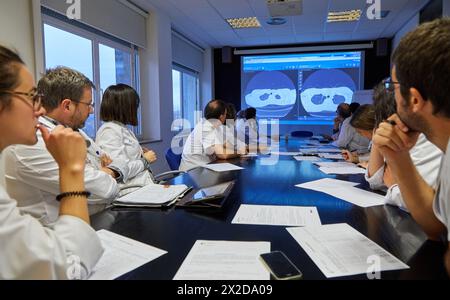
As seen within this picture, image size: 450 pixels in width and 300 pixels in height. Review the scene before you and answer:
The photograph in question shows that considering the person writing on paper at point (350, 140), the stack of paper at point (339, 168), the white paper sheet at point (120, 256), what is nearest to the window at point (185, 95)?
the person writing on paper at point (350, 140)

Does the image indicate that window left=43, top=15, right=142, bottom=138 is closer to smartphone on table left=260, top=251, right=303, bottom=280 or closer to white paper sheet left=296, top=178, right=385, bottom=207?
white paper sheet left=296, top=178, right=385, bottom=207

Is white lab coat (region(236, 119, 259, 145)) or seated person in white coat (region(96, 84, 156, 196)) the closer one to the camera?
seated person in white coat (region(96, 84, 156, 196))

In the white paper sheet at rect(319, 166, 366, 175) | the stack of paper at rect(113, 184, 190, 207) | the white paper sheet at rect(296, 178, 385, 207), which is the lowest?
the white paper sheet at rect(296, 178, 385, 207)

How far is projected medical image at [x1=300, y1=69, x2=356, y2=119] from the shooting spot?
21.3 feet

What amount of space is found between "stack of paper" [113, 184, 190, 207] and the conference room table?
0.04 m

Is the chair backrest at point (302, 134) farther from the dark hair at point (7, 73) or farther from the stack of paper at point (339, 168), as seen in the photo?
the dark hair at point (7, 73)

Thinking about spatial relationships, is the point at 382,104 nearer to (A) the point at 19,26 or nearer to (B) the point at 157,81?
(A) the point at 19,26

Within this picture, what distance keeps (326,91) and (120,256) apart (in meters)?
6.40

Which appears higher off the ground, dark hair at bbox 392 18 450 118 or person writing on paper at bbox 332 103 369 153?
dark hair at bbox 392 18 450 118

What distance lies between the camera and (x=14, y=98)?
71 centimetres

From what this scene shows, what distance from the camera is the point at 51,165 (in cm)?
113

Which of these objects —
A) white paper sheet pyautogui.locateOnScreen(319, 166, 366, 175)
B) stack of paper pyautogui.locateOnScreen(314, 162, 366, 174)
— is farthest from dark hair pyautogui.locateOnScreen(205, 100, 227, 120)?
white paper sheet pyautogui.locateOnScreen(319, 166, 366, 175)
